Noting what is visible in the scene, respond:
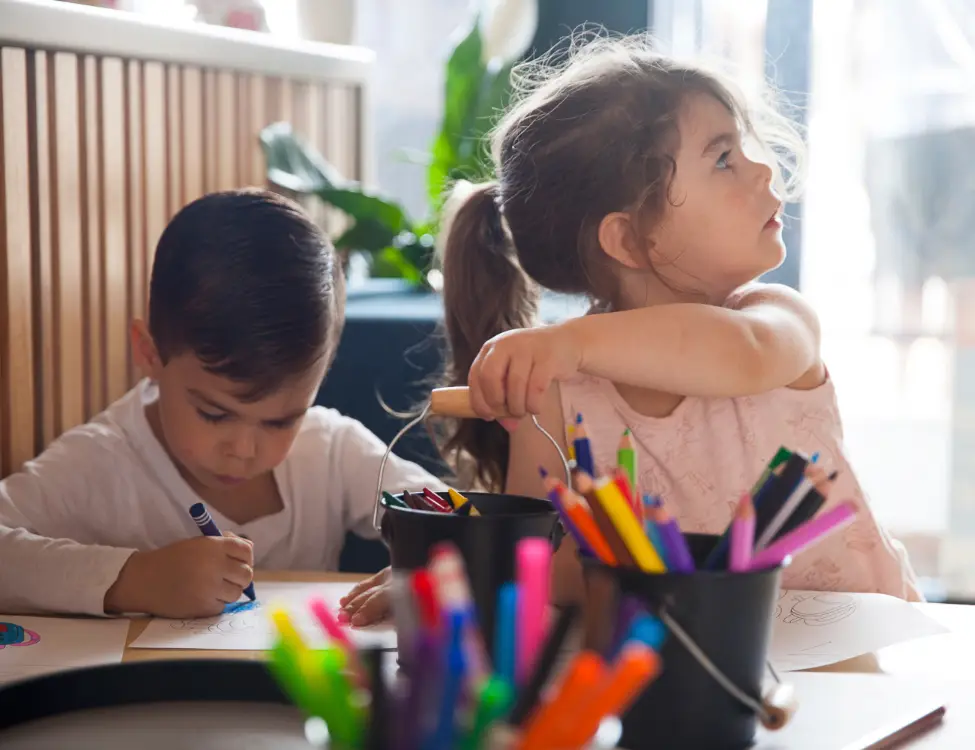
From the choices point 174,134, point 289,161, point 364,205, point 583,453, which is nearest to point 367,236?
point 364,205

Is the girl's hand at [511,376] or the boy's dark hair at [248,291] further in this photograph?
the boy's dark hair at [248,291]

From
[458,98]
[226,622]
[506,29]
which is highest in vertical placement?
[506,29]

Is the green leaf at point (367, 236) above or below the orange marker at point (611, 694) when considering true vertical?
above

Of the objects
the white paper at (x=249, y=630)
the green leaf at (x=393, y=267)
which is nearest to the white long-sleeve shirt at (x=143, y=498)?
the white paper at (x=249, y=630)

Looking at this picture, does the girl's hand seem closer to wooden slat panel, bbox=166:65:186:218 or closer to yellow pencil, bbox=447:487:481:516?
yellow pencil, bbox=447:487:481:516

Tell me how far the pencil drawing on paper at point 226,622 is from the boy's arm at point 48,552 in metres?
0.08

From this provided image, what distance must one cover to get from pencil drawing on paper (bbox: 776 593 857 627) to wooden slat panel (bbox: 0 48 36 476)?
759 mm

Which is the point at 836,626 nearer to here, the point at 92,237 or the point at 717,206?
the point at 717,206

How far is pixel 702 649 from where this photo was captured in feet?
1.79

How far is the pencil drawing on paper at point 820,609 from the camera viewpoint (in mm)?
823

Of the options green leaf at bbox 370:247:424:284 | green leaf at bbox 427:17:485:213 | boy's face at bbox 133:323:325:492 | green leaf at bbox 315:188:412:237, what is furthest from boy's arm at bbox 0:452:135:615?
green leaf at bbox 427:17:485:213

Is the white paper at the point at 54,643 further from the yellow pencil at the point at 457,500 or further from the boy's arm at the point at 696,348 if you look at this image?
the boy's arm at the point at 696,348

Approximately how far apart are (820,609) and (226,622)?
1.39 feet

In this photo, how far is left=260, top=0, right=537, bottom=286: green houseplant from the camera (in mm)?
1654
